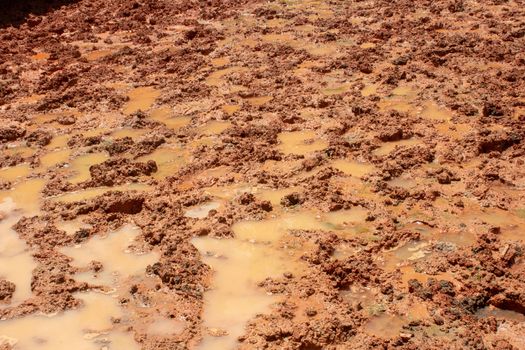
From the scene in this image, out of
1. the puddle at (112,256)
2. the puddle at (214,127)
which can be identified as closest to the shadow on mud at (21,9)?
the puddle at (214,127)

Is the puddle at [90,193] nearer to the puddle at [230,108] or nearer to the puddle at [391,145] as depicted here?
the puddle at [230,108]

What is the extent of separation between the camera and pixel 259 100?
589 centimetres

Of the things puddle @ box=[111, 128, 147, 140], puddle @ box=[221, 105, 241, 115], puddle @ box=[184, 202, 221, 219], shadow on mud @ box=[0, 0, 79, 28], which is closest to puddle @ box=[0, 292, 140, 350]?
puddle @ box=[184, 202, 221, 219]

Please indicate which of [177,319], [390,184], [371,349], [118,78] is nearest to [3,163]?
[118,78]

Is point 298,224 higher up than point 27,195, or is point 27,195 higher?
point 27,195

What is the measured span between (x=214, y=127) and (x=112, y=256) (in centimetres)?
188

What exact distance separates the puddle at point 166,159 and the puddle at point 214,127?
35 cm

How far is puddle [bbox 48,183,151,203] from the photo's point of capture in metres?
4.47

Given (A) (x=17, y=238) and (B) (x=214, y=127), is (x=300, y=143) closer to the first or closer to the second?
(B) (x=214, y=127)

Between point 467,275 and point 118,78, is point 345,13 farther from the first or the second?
point 467,275

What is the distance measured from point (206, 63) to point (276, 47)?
86cm

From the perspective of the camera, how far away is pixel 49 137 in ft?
17.7

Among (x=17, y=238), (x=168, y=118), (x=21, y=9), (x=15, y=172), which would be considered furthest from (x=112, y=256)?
(x=21, y=9)

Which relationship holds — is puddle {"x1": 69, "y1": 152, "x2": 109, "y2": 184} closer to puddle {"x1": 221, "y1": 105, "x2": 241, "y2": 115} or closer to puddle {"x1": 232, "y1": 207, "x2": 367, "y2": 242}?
puddle {"x1": 221, "y1": 105, "x2": 241, "y2": 115}
